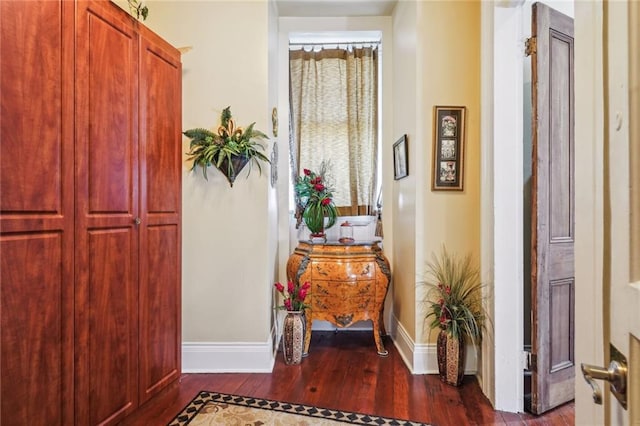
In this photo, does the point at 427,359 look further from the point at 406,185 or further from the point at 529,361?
the point at 406,185

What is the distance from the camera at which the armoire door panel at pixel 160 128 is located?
1.91 metres

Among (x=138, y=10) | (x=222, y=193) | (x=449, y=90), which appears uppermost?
(x=138, y=10)

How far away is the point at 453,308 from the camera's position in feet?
7.07

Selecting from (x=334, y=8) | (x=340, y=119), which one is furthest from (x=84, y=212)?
(x=334, y=8)

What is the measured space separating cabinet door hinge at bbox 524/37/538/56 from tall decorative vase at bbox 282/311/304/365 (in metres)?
2.22

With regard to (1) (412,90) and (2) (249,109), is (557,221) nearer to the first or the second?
(1) (412,90)

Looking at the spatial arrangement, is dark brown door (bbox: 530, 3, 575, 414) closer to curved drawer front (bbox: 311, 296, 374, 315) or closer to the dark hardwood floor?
the dark hardwood floor

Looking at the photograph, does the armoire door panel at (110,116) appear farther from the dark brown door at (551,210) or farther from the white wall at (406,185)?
the dark brown door at (551,210)

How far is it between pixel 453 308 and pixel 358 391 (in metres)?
0.80

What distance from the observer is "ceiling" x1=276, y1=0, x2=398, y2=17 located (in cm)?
290

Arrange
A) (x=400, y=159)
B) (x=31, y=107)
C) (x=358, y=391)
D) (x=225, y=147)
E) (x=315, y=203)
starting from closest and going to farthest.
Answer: (x=31, y=107) < (x=358, y=391) < (x=225, y=147) < (x=400, y=159) < (x=315, y=203)

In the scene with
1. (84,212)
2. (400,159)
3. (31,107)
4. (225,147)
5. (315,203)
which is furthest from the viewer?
(315,203)

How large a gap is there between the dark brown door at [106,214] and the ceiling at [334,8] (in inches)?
63.3

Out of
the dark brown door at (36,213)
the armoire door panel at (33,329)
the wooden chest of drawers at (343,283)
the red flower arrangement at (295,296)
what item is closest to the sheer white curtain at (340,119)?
the wooden chest of drawers at (343,283)
